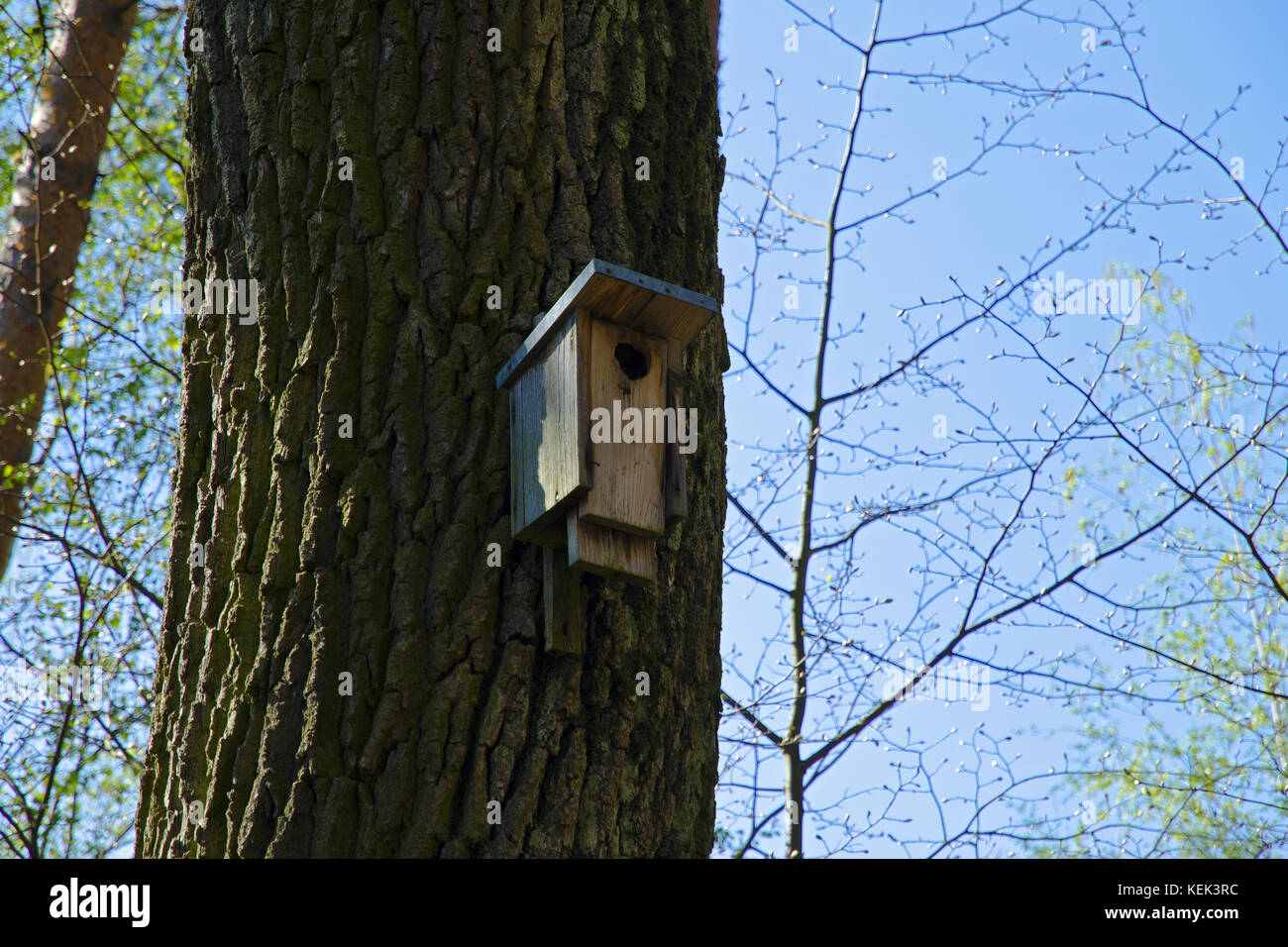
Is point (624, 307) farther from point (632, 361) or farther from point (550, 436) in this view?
point (550, 436)

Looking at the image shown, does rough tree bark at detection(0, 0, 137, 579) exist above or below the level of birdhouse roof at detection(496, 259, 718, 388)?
above

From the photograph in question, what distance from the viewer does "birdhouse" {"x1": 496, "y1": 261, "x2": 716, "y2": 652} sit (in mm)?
1868

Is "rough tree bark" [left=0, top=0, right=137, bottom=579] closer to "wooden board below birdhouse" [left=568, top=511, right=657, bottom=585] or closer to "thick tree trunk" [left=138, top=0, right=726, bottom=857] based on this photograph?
"thick tree trunk" [left=138, top=0, right=726, bottom=857]

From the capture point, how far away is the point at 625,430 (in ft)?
6.41

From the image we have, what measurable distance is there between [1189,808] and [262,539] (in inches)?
173

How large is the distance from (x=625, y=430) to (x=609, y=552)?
211 mm

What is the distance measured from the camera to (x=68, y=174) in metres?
6.59

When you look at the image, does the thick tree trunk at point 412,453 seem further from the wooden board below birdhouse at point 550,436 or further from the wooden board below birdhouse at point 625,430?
the wooden board below birdhouse at point 625,430

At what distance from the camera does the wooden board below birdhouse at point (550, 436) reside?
1.85m

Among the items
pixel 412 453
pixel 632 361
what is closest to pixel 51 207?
pixel 412 453

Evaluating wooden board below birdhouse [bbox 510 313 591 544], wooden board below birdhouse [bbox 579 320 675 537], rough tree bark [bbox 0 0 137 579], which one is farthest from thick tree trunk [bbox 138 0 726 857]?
rough tree bark [bbox 0 0 137 579]
